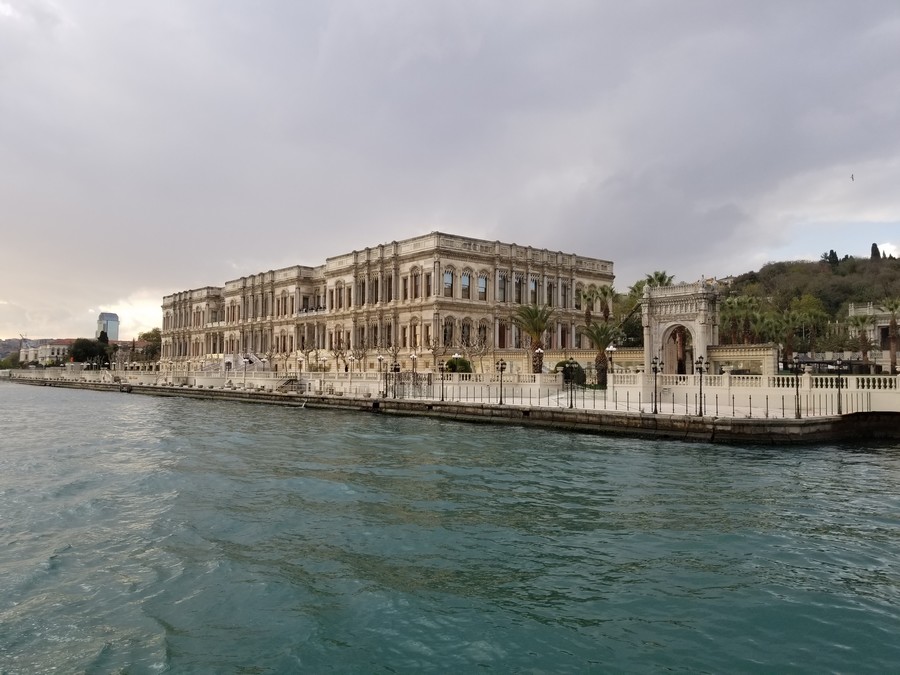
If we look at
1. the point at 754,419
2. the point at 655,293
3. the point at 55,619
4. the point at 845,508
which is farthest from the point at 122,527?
the point at 655,293

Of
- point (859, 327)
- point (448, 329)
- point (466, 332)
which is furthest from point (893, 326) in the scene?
point (448, 329)

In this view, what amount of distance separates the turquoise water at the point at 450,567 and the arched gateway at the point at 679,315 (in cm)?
1514

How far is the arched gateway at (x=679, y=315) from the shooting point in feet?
112

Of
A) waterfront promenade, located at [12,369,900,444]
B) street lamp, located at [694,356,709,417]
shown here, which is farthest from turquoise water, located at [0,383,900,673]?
street lamp, located at [694,356,709,417]

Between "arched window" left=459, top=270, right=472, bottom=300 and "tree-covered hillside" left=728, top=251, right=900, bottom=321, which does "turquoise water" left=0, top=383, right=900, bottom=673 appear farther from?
"tree-covered hillside" left=728, top=251, right=900, bottom=321

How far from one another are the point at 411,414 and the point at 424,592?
28099mm

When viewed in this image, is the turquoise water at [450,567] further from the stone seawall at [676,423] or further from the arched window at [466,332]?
the arched window at [466,332]

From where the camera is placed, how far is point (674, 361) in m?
40.9

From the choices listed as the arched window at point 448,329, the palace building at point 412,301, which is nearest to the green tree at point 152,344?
the palace building at point 412,301

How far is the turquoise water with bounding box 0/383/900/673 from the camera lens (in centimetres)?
735

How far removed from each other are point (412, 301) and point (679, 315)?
28.8m

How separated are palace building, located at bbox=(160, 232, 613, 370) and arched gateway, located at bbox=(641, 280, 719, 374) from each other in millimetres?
18157

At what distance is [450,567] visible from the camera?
998cm

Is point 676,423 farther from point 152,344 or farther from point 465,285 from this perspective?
point 152,344
